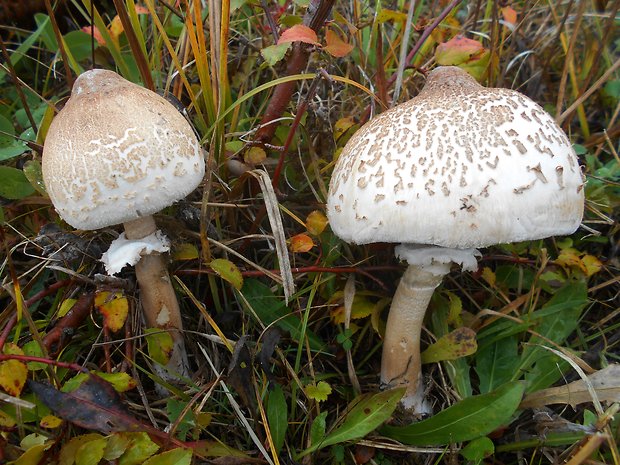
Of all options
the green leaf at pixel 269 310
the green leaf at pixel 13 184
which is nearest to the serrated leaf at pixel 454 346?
the green leaf at pixel 269 310

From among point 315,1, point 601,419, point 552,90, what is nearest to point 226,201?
point 315,1

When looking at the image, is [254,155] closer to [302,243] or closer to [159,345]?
[302,243]

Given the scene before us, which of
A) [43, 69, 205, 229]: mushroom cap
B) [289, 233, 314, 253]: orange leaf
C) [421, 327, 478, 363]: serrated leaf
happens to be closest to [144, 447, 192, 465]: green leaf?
[43, 69, 205, 229]: mushroom cap

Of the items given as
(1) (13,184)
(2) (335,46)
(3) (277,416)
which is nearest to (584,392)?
(3) (277,416)

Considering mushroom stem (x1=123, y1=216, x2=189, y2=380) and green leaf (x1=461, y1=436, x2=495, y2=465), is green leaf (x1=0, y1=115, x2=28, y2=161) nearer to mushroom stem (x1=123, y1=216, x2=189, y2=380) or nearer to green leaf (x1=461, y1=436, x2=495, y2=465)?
mushroom stem (x1=123, y1=216, x2=189, y2=380)

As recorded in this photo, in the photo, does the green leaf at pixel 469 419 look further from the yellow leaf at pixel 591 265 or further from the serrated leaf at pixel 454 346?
the yellow leaf at pixel 591 265

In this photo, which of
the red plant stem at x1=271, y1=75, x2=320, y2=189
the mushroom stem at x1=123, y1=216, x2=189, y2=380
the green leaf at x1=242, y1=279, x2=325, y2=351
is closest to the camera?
the red plant stem at x1=271, y1=75, x2=320, y2=189
